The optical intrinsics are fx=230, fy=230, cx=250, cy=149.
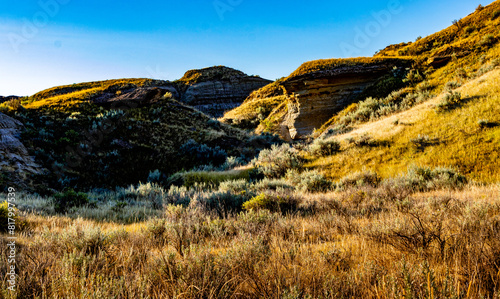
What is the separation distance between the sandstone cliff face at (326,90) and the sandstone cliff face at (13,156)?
780 inches

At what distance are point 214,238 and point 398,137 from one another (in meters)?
9.78

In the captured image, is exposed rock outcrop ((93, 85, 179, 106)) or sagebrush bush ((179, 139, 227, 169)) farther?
exposed rock outcrop ((93, 85, 179, 106))

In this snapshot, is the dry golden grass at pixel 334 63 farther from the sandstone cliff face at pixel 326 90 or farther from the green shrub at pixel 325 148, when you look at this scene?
the green shrub at pixel 325 148

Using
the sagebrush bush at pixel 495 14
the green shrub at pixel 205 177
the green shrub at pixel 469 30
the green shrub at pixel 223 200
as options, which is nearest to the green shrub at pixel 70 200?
the green shrub at pixel 223 200

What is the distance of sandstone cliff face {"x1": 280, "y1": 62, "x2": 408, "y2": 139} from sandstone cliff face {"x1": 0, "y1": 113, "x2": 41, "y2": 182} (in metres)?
19.8

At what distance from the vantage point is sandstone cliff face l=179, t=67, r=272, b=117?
4894 cm

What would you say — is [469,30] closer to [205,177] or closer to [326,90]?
[326,90]

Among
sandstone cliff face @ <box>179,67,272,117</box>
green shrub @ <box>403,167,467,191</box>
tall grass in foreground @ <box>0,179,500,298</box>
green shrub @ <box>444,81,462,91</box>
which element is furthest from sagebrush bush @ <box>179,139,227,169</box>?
sandstone cliff face @ <box>179,67,272,117</box>

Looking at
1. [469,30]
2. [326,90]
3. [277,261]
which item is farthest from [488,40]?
[277,261]

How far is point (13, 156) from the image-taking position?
11.2 m

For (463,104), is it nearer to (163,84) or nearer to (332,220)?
(332,220)

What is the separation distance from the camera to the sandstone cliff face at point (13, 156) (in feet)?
33.4

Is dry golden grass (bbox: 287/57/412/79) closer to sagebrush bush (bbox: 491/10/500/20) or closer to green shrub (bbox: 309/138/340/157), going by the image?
sagebrush bush (bbox: 491/10/500/20)

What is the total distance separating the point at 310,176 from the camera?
9.52 metres
